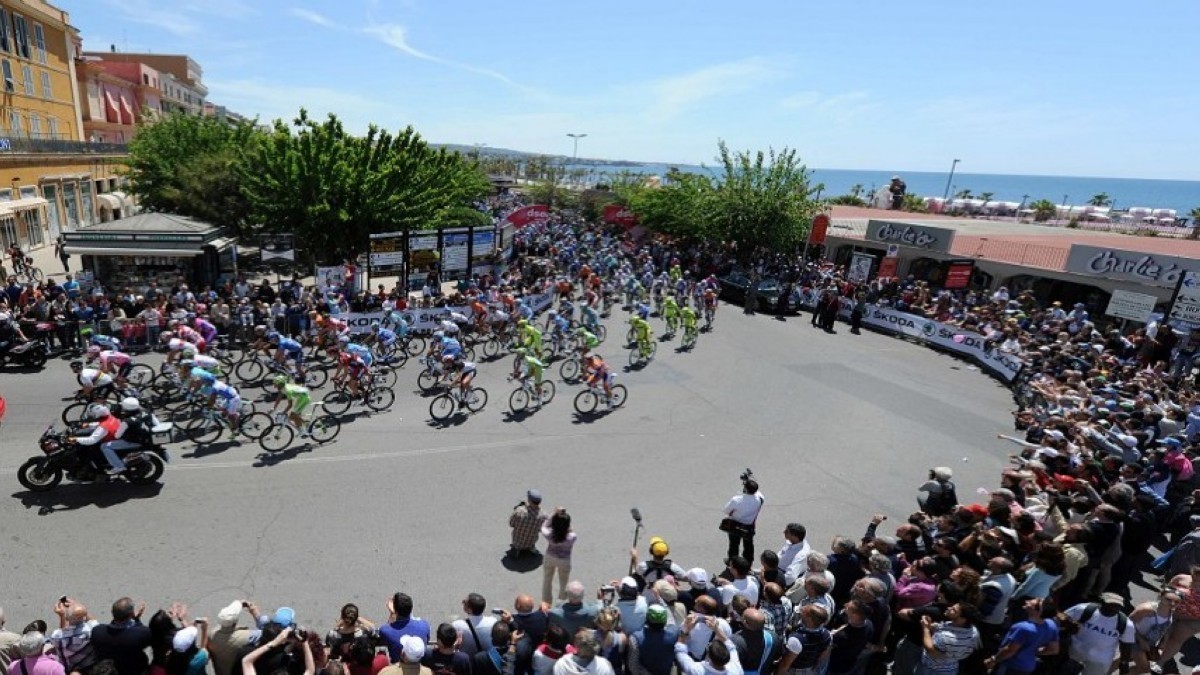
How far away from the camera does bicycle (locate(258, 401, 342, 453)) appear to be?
12203 millimetres

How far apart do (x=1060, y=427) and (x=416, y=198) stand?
23320 millimetres

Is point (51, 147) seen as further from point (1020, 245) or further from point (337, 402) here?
point (1020, 245)

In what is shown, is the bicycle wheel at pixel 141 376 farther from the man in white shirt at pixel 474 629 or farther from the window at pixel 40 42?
the window at pixel 40 42

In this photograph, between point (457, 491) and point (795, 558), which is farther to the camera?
point (457, 491)

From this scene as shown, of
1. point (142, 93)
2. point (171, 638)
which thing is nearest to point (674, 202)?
point (171, 638)

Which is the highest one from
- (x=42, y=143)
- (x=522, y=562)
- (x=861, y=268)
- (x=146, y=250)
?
(x=42, y=143)

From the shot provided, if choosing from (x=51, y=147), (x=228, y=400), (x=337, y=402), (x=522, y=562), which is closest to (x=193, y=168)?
(x=51, y=147)

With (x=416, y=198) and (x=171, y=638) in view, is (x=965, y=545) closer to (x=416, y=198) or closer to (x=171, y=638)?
(x=171, y=638)

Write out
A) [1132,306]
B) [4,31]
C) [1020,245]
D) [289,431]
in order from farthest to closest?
[4,31], [1020,245], [1132,306], [289,431]

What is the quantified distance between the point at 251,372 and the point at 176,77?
93.5 meters

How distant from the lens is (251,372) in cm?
1617

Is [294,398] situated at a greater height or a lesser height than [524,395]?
greater

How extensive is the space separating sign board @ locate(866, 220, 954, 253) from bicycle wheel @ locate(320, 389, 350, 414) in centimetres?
2694

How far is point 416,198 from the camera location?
27.3 metres
